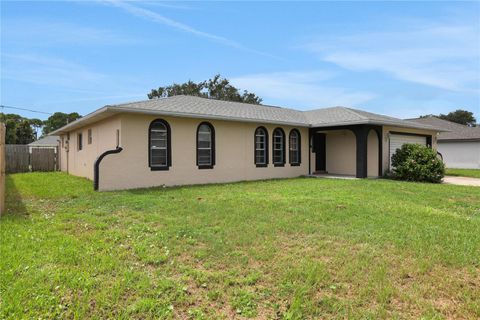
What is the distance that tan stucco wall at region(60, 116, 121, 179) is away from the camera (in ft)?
41.9

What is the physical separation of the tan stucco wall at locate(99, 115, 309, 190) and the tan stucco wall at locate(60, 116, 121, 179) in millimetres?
904

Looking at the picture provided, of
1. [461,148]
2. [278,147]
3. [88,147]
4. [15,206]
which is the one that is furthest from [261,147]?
[461,148]

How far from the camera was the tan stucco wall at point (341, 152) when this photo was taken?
1786 cm

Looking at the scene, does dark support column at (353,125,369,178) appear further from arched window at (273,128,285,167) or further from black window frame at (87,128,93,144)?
black window frame at (87,128,93,144)

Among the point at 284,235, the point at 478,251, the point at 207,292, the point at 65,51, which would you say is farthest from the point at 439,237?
the point at 65,51

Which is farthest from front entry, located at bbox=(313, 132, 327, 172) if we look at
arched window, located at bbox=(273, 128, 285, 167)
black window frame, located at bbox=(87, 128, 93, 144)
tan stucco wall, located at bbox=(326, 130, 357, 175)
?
black window frame, located at bbox=(87, 128, 93, 144)

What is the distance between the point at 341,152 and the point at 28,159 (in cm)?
1929

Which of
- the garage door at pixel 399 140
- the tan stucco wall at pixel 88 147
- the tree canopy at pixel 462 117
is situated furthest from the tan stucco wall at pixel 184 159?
the tree canopy at pixel 462 117

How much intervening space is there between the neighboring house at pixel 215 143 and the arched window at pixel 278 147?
0.05 m

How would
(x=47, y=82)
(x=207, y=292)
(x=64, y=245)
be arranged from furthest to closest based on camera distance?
(x=47, y=82), (x=64, y=245), (x=207, y=292)

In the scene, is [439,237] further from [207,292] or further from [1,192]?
[1,192]

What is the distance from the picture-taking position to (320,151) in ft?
61.3

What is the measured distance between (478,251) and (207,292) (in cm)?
371

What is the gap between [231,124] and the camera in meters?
14.4
